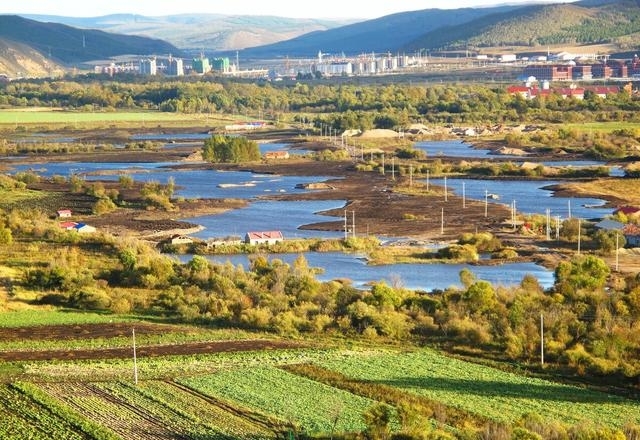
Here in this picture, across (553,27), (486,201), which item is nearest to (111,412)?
(486,201)

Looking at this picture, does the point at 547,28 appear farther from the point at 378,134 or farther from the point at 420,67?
the point at 378,134

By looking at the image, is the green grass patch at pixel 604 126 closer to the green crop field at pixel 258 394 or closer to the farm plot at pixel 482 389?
the farm plot at pixel 482 389

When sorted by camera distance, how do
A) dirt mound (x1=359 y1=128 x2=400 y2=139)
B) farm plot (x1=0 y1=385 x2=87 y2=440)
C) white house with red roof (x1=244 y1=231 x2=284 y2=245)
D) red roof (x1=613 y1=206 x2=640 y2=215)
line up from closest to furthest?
1. farm plot (x1=0 y1=385 x2=87 y2=440)
2. white house with red roof (x1=244 y1=231 x2=284 y2=245)
3. red roof (x1=613 y1=206 x2=640 y2=215)
4. dirt mound (x1=359 y1=128 x2=400 y2=139)

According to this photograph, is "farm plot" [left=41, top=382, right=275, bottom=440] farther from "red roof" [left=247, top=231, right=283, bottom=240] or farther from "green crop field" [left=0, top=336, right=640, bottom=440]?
"red roof" [left=247, top=231, right=283, bottom=240]

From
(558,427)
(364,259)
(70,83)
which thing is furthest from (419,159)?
(70,83)

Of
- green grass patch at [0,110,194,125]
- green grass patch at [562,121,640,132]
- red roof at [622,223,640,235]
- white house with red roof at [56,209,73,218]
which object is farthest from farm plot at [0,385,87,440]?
green grass patch at [0,110,194,125]
